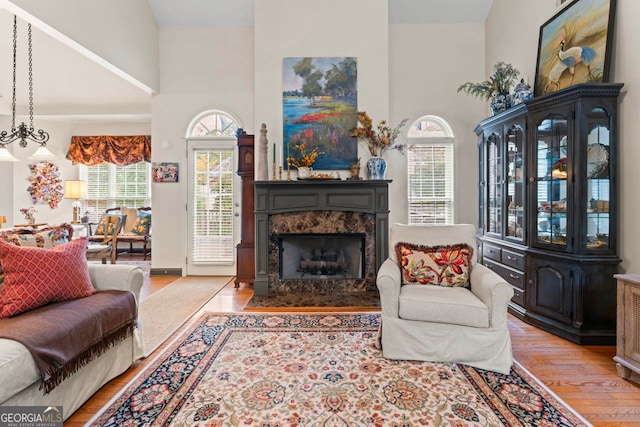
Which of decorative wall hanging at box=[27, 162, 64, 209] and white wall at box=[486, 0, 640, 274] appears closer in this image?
white wall at box=[486, 0, 640, 274]

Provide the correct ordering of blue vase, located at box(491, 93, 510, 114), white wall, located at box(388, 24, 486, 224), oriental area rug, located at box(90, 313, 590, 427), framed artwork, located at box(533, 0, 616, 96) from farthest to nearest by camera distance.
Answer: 1. white wall, located at box(388, 24, 486, 224)
2. blue vase, located at box(491, 93, 510, 114)
3. framed artwork, located at box(533, 0, 616, 96)
4. oriental area rug, located at box(90, 313, 590, 427)

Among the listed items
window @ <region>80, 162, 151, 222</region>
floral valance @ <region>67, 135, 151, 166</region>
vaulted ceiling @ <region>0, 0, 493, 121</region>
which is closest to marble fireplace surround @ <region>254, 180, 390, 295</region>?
vaulted ceiling @ <region>0, 0, 493, 121</region>

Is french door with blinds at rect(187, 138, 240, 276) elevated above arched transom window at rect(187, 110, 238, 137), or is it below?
below

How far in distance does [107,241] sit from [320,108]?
4359 mm

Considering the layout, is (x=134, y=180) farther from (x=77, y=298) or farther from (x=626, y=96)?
(x=626, y=96)

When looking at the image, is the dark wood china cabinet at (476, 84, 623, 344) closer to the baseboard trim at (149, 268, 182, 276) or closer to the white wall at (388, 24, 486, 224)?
the white wall at (388, 24, 486, 224)

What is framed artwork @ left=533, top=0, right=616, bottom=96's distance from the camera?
289 centimetres

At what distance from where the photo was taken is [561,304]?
292 centimetres

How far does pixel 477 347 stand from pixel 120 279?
2599 millimetres

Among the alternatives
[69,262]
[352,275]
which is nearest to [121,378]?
[69,262]

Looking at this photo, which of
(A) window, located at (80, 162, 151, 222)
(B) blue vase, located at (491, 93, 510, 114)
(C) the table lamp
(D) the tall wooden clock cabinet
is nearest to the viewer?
(B) blue vase, located at (491, 93, 510, 114)

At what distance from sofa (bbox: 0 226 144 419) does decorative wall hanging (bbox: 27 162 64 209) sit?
5.66 metres

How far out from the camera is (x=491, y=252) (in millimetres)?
3977

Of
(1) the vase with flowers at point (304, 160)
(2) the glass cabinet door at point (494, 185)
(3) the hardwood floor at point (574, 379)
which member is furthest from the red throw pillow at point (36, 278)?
(2) the glass cabinet door at point (494, 185)
